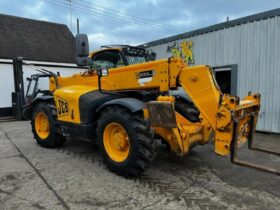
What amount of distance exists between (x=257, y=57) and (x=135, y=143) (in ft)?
19.3

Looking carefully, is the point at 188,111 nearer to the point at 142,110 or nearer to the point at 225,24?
the point at 142,110

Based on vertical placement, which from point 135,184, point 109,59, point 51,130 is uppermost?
point 109,59

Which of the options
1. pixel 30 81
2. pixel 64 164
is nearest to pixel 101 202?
pixel 64 164

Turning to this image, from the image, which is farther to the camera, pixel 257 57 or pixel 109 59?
pixel 257 57

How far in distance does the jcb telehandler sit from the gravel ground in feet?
1.46

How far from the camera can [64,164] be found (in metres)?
5.41

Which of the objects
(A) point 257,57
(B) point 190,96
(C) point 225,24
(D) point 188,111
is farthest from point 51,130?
(C) point 225,24

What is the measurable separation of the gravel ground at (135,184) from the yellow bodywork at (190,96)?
1.98 feet

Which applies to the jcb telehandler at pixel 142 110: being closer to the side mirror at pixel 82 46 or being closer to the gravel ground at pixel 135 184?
the side mirror at pixel 82 46

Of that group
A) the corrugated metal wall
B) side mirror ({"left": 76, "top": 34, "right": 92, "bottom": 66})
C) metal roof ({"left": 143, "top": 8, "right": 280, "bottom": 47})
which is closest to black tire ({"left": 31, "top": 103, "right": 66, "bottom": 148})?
side mirror ({"left": 76, "top": 34, "right": 92, "bottom": 66})

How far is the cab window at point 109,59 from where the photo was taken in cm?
581

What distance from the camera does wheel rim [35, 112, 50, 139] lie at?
22.3ft

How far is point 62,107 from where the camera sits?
5.91 m

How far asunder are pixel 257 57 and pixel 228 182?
5.28 metres
